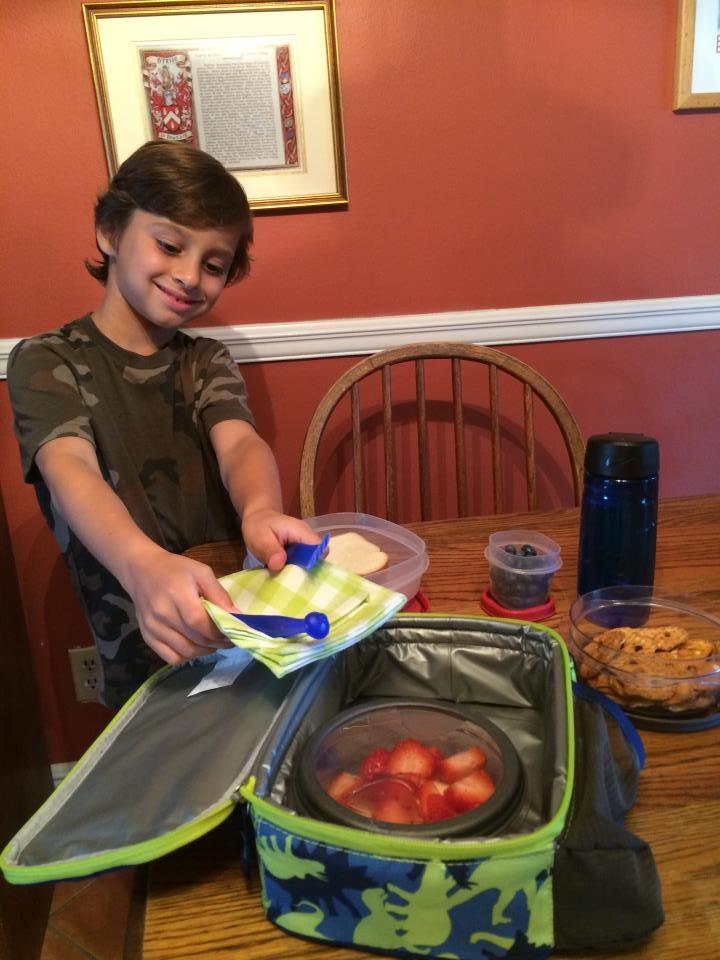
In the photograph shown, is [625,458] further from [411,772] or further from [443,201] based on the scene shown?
[443,201]

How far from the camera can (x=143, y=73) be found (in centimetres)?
119

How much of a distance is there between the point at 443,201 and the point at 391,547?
0.89 m

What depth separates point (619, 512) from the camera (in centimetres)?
65

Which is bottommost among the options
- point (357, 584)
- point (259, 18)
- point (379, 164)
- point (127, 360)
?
point (357, 584)

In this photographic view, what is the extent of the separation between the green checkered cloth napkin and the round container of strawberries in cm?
5

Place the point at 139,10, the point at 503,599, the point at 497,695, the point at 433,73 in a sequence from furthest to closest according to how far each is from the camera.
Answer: the point at 433,73 → the point at 139,10 → the point at 503,599 → the point at 497,695

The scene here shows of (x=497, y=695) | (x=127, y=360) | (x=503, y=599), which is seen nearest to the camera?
(x=497, y=695)

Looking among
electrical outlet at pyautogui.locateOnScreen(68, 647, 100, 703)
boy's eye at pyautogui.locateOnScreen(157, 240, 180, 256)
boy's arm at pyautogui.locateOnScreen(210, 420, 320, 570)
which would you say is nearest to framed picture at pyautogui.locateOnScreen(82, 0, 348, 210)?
boy's eye at pyautogui.locateOnScreen(157, 240, 180, 256)

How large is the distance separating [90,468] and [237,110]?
0.83 m

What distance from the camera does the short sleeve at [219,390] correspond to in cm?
104

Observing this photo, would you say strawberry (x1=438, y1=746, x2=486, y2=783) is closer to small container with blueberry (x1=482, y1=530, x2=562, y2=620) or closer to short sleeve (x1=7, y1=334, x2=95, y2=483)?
small container with blueberry (x1=482, y1=530, x2=562, y2=620)

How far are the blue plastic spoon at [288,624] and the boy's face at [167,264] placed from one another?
64 centimetres

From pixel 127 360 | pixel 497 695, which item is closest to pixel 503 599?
pixel 497 695

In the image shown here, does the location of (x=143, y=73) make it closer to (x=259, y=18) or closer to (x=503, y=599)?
(x=259, y=18)
